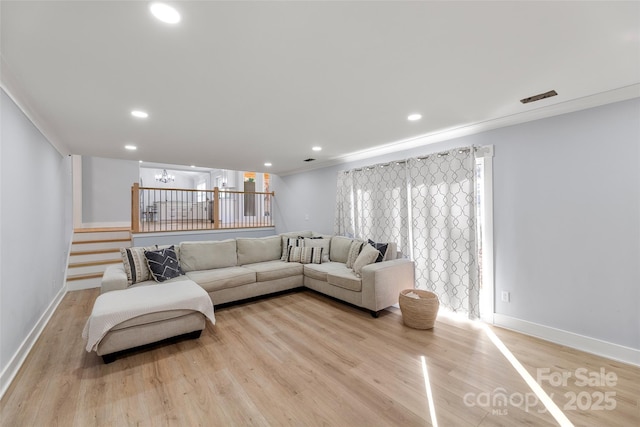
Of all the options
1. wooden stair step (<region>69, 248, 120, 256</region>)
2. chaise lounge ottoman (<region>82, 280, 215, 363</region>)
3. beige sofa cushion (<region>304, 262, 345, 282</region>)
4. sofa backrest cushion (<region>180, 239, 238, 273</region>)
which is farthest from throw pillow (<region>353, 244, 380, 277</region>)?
wooden stair step (<region>69, 248, 120, 256</region>)

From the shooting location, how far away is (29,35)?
4.94 ft

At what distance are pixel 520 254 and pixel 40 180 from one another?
5.39 meters

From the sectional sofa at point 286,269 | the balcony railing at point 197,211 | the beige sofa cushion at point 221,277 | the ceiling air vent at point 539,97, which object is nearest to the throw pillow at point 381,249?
the sectional sofa at point 286,269

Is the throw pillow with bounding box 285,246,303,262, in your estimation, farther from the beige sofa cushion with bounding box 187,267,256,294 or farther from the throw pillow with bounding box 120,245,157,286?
the throw pillow with bounding box 120,245,157,286

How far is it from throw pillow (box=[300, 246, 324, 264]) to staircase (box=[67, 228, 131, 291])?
357 cm

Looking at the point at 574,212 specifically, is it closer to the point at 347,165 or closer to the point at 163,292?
the point at 347,165

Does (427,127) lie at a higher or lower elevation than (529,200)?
higher

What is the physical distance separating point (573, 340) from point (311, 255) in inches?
130

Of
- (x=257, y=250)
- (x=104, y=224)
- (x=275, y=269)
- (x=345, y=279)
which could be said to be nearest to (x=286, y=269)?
(x=275, y=269)

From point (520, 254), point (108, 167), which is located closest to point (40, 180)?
point (108, 167)

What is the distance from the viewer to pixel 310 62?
180 centimetres

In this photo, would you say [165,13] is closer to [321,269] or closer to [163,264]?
[163,264]

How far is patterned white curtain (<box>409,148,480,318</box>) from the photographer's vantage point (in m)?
3.15

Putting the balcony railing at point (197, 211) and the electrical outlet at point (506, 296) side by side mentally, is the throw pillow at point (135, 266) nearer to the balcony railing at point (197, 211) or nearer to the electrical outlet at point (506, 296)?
the balcony railing at point (197, 211)
